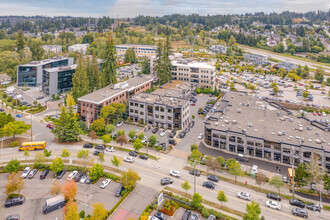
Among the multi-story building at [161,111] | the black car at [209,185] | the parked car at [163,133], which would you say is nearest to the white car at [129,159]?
the parked car at [163,133]

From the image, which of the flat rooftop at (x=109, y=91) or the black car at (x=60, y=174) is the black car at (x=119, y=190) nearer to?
the black car at (x=60, y=174)

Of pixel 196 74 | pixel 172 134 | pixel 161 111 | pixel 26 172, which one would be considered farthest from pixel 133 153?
pixel 196 74

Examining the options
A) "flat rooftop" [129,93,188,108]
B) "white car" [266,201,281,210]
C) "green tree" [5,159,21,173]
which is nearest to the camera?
"white car" [266,201,281,210]

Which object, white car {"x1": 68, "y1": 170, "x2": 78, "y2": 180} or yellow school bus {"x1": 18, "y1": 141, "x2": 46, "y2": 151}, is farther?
yellow school bus {"x1": 18, "y1": 141, "x2": 46, "y2": 151}

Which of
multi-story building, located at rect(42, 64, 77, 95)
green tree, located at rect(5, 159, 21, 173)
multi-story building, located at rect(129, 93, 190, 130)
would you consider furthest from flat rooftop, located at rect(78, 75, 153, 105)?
green tree, located at rect(5, 159, 21, 173)

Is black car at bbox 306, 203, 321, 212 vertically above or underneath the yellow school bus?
underneath

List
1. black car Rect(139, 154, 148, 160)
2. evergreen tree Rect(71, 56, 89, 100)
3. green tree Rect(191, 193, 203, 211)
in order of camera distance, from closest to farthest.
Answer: green tree Rect(191, 193, 203, 211) → black car Rect(139, 154, 148, 160) → evergreen tree Rect(71, 56, 89, 100)

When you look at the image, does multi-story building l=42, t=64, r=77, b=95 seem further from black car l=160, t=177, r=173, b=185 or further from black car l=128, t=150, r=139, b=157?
black car l=160, t=177, r=173, b=185

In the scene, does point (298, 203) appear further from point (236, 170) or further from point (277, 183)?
point (236, 170)

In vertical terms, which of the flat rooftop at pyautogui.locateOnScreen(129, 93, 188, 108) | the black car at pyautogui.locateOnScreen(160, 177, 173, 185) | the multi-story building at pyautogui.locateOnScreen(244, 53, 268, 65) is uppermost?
the multi-story building at pyautogui.locateOnScreen(244, 53, 268, 65)
